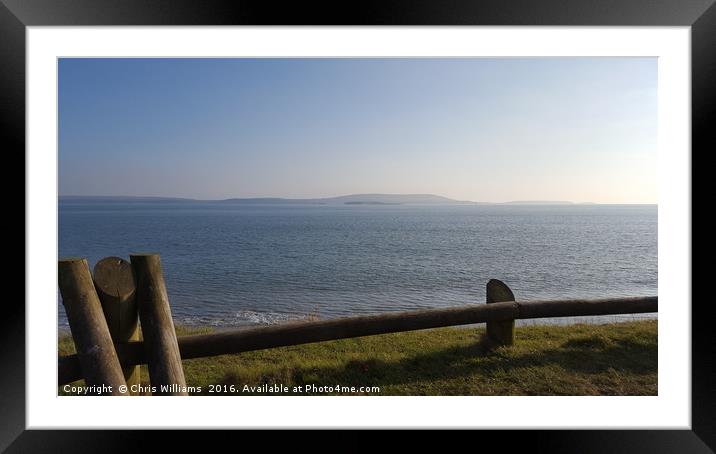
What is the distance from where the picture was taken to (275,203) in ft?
518

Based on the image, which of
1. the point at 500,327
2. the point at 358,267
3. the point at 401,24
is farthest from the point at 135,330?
the point at 358,267

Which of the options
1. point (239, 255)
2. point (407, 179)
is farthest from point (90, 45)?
point (407, 179)

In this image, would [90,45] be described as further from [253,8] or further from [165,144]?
[165,144]

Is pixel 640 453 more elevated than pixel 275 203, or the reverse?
pixel 275 203

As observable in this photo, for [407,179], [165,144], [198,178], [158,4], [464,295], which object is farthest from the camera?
Result: [407,179]

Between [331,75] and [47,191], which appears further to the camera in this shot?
[331,75]

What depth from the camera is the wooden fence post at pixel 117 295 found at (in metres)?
2.75

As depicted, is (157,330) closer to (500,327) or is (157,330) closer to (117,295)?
(117,295)

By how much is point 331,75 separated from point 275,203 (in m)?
120

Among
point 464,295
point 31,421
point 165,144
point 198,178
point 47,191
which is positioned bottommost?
point 464,295

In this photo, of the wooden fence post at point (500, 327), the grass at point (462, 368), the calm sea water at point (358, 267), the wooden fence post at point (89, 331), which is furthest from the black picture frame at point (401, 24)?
the calm sea water at point (358, 267)

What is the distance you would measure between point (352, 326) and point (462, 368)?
1.27 meters

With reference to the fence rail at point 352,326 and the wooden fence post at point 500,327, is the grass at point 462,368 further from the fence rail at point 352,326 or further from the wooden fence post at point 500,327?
the fence rail at point 352,326

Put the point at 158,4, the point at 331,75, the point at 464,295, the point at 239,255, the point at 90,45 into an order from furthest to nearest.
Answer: the point at 331,75, the point at 239,255, the point at 464,295, the point at 90,45, the point at 158,4
